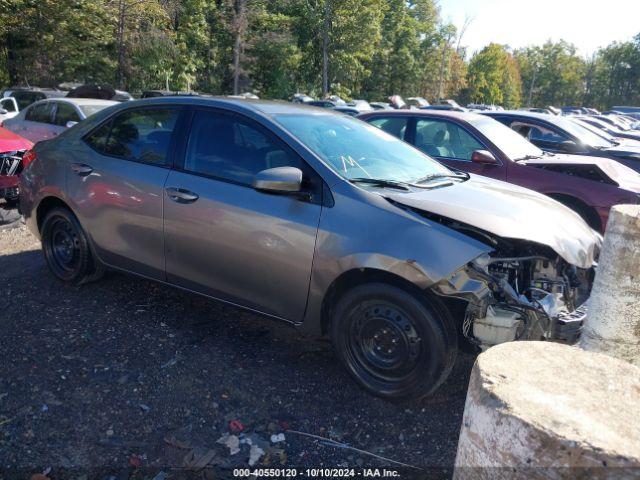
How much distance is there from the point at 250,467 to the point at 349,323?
100cm

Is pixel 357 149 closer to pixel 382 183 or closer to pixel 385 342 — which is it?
pixel 382 183

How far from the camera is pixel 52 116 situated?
32.3ft

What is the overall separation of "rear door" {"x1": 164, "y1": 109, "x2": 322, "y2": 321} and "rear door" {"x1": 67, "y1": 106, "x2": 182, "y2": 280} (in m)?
0.17

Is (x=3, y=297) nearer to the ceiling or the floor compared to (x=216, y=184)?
nearer to the floor

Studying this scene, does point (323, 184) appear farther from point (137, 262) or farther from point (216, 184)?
point (137, 262)

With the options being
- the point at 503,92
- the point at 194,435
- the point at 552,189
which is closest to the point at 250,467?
the point at 194,435

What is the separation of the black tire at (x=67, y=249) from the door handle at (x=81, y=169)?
0.40 meters

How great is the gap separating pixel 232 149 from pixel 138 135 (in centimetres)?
99

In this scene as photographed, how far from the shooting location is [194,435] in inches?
112

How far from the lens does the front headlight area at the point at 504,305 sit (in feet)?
9.32

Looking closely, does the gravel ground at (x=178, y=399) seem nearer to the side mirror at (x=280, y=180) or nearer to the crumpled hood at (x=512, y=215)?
the crumpled hood at (x=512, y=215)

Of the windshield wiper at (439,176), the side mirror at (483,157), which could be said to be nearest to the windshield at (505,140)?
the side mirror at (483,157)

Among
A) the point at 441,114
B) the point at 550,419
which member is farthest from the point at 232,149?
the point at 441,114

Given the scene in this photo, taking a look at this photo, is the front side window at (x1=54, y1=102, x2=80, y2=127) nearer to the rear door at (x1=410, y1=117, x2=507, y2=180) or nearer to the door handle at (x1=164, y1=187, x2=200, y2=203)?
the rear door at (x1=410, y1=117, x2=507, y2=180)
